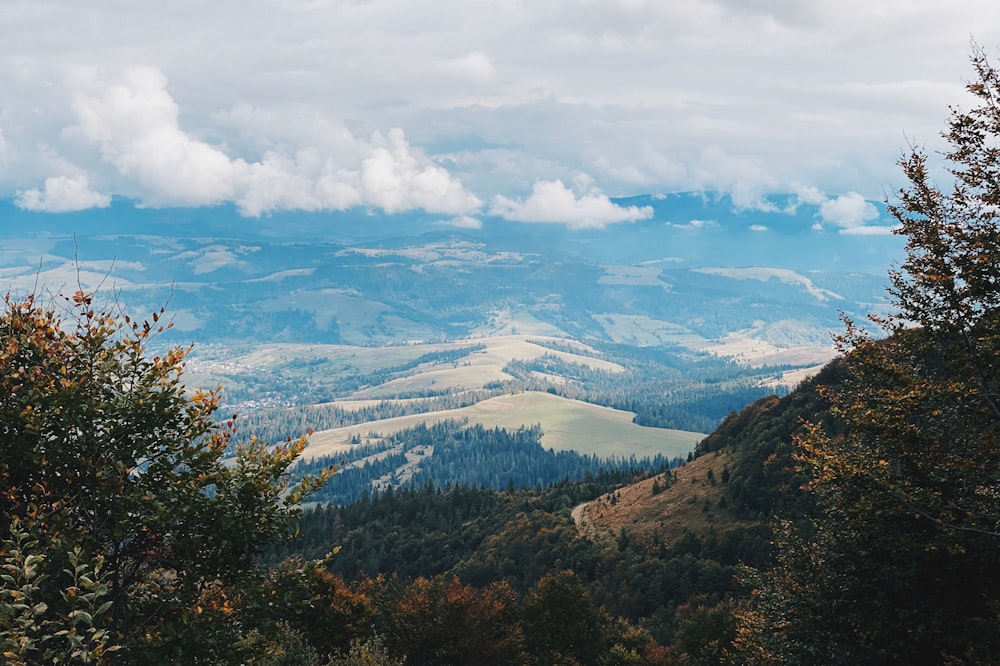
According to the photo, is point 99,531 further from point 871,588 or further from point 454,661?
point 454,661

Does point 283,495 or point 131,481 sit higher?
point 131,481

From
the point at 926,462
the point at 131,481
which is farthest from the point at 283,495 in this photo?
the point at 926,462

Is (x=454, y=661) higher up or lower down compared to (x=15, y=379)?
lower down

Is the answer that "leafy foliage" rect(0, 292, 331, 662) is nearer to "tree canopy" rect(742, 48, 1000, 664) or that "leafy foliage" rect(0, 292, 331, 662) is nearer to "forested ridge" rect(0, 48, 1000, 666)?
"forested ridge" rect(0, 48, 1000, 666)

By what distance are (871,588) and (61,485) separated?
29.4 metres

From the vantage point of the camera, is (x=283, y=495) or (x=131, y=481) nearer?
(x=131, y=481)

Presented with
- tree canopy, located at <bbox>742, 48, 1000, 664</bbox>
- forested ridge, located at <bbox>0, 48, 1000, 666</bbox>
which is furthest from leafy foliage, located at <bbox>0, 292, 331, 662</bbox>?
tree canopy, located at <bbox>742, 48, 1000, 664</bbox>

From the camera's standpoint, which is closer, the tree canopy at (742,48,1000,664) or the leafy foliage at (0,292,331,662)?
A: the leafy foliage at (0,292,331,662)

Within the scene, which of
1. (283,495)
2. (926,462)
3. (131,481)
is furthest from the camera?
(926,462)

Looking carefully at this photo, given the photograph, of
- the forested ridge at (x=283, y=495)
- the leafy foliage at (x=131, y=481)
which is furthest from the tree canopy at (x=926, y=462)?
the leafy foliage at (x=131, y=481)

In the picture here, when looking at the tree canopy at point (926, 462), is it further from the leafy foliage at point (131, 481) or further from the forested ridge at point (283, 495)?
the leafy foliage at point (131, 481)

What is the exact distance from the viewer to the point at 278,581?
18938 millimetres

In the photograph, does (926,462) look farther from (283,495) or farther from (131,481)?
(131,481)

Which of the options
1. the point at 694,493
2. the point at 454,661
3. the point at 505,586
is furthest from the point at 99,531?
the point at 694,493
